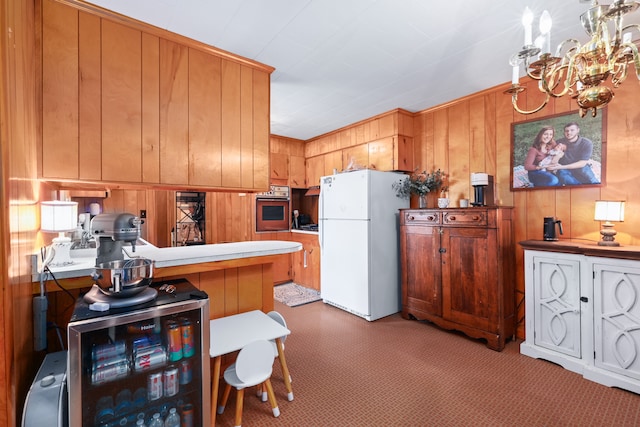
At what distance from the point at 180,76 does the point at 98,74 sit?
46cm

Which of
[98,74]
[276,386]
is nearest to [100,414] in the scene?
[276,386]

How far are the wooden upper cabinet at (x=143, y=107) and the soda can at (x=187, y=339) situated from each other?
0.96 meters

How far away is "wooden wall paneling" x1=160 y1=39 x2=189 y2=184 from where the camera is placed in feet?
6.21

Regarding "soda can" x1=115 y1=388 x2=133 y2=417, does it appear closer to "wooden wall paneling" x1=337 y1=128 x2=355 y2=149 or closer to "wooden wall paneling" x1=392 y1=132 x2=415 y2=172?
"wooden wall paneling" x1=392 y1=132 x2=415 y2=172

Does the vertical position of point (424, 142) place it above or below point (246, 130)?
above

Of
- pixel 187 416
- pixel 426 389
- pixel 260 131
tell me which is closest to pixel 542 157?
pixel 426 389

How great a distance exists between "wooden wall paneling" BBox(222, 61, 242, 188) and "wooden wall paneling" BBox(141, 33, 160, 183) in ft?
1.42

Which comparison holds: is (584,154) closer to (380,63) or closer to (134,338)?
(380,63)

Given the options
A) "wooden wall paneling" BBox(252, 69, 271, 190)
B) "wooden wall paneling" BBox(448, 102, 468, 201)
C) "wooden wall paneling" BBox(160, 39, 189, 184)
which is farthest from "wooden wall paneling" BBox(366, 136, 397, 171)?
"wooden wall paneling" BBox(160, 39, 189, 184)

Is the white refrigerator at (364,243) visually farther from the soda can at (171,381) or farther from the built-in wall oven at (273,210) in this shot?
the soda can at (171,381)

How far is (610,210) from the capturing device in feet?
7.15

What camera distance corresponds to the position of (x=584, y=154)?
2.47m

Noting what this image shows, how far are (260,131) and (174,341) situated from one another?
1.58m

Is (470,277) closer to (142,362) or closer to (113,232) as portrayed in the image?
(142,362)
